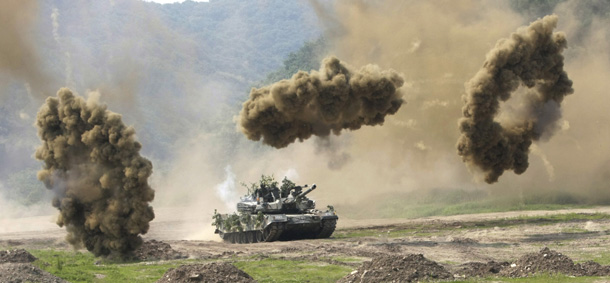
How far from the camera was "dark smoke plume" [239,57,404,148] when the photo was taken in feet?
120

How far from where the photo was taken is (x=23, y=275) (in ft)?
73.0

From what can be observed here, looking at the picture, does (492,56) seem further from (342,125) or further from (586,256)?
(586,256)

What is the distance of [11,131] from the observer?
98.8 meters

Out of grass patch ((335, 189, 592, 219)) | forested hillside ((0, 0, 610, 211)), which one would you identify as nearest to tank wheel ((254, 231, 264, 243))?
forested hillside ((0, 0, 610, 211))

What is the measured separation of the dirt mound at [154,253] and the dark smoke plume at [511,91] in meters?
13.3

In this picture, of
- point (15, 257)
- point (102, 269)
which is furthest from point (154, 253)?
point (15, 257)

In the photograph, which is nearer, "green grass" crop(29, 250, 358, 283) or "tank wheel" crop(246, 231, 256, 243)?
"green grass" crop(29, 250, 358, 283)

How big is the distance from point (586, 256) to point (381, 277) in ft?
31.9

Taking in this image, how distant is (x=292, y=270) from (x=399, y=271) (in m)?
6.48

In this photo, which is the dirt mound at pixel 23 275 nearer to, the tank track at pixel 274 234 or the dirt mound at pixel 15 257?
the dirt mound at pixel 15 257

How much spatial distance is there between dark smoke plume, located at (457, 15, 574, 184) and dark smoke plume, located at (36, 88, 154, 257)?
1413 cm

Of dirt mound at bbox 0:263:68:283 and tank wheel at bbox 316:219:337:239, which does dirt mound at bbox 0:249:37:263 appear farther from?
tank wheel at bbox 316:219:337:239

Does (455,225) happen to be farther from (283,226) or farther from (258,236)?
(258,236)

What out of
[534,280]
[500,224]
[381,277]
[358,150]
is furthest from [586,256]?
[358,150]
